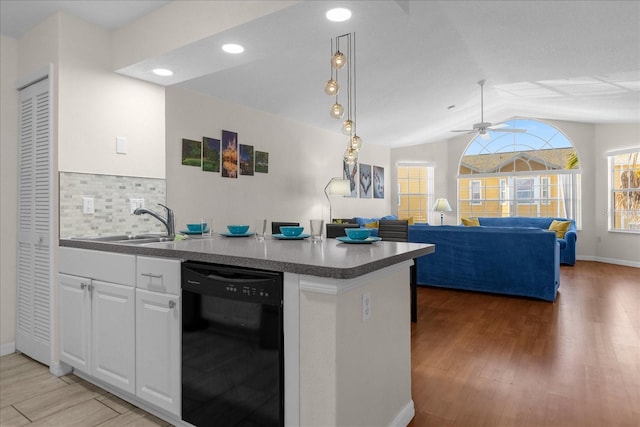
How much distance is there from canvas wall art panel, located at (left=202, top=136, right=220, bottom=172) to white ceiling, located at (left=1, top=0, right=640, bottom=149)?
1.97 ft

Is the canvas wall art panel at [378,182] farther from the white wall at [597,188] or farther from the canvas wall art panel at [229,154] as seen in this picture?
the canvas wall art panel at [229,154]

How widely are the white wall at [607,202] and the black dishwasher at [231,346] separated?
8.24 meters

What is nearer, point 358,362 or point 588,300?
point 358,362

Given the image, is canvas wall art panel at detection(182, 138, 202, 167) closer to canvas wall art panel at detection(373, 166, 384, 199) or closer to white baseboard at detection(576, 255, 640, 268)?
canvas wall art panel at detection(373, 166, 384, 199)

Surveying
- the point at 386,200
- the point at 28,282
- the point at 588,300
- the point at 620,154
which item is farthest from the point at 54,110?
the point at 620,154

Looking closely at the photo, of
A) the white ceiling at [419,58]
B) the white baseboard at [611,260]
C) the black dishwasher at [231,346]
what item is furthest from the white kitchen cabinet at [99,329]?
the white baseboard at [611,260]

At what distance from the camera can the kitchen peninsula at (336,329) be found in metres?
1.46

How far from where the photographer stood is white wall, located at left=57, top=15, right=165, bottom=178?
2.73 m

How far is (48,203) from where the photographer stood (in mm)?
2748

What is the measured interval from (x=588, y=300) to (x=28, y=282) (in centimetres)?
566

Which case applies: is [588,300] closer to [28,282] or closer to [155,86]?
[155,86]

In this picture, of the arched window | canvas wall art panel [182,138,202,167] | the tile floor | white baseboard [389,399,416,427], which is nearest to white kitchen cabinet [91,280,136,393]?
the tile floor

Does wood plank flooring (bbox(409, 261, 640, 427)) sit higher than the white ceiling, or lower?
lower

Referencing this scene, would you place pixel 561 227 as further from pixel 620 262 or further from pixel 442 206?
pixel 442 206
